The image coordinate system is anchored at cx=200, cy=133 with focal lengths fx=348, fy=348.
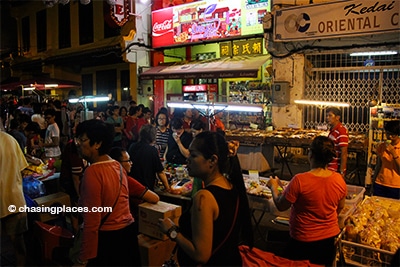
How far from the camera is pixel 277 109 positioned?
10.5 meters

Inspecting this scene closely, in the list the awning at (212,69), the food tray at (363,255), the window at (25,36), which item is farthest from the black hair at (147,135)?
the window at (25,36)

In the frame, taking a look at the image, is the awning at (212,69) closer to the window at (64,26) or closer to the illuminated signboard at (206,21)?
the illuminated signboard at (206,21)

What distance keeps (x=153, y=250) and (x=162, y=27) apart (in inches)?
461

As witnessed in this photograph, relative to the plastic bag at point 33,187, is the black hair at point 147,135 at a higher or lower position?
higher

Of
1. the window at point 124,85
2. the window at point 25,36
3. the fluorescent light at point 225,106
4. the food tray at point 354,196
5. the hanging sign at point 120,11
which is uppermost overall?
the window at point 25,36

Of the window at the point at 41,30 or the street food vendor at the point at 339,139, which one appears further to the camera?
the window at the point at 41,30

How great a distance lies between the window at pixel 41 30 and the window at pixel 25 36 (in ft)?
4.15

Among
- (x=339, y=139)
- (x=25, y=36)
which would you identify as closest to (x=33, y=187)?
(x=339, y=139)

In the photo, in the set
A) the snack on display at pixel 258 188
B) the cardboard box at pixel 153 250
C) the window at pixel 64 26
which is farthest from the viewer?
the window at pixel 64 26

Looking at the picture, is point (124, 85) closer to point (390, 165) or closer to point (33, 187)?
point (33, 187)

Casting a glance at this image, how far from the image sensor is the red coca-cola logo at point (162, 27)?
13745 millimetres

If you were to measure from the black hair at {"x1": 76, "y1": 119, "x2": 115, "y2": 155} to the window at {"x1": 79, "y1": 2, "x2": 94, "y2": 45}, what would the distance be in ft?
53.2

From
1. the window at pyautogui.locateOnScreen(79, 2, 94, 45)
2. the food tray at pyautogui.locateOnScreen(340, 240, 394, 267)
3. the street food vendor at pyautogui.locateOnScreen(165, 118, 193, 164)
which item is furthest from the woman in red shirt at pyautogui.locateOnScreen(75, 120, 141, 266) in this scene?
the window at pyautogui.locateOnScreen(79, 2, 94, 45)

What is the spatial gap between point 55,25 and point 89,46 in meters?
4.38
